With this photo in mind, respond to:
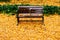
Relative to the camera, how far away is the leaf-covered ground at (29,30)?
9398 millimetres

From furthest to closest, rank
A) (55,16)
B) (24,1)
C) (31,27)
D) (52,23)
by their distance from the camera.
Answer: (24,1), (55,16), (52,23), (31,27)

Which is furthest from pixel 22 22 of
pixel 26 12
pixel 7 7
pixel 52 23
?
pixel 7 7

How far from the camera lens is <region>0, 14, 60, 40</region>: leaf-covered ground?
940cm

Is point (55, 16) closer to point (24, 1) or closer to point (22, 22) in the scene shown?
point (22, 22)

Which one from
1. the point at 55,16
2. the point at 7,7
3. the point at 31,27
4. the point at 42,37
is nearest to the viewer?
the point at 42,37

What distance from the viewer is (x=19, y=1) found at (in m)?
17.8

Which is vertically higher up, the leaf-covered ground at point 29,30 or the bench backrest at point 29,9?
the bench backrest at point 29,9

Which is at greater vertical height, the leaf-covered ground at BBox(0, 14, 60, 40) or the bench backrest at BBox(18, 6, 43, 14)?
the bench backrest at BBox(18, 6, 43, 14)

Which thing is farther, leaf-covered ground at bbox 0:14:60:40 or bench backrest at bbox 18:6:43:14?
bench backrest at bbox 18:6:43:14

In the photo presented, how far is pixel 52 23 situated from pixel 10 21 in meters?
2.42

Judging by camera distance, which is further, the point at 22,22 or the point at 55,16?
the point at 55,16

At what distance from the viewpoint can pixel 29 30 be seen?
33.9ft

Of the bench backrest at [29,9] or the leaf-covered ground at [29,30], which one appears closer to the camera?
the leaf-covered ground at [29,30]

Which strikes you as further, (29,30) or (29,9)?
(29,9)
